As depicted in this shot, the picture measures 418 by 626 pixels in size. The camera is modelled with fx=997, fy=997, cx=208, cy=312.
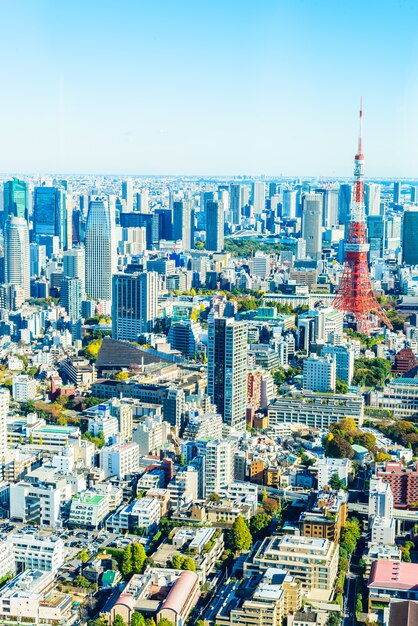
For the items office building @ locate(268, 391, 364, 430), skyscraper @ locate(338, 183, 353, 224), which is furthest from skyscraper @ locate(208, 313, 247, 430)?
skyscraper @ locate(338, 183, 353, 224)

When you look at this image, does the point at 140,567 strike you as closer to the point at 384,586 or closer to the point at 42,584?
the point at 42,584

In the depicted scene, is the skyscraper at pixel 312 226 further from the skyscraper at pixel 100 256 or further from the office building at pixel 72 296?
the office building at pixel 72 296

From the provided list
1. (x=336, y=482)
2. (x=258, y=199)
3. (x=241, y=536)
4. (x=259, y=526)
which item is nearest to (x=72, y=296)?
(x=336, y=482)

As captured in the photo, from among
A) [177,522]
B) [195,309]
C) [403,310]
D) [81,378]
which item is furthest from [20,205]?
[177,522]

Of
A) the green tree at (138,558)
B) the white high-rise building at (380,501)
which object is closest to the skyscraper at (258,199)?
the white high-rise building at (380,501)

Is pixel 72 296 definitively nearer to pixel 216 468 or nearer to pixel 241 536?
pixel 216 468

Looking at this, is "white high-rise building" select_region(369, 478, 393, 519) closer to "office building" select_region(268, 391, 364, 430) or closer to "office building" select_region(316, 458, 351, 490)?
"office building" select_region(316, 458, 351, 490)
